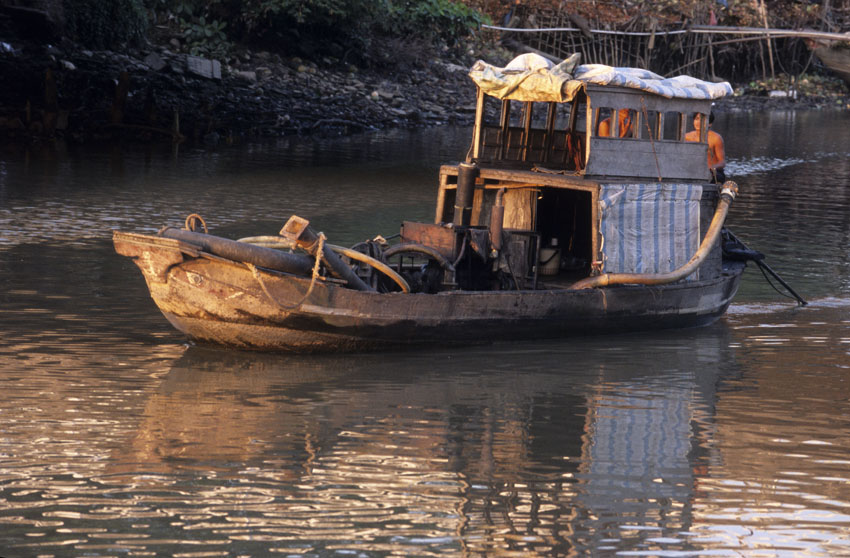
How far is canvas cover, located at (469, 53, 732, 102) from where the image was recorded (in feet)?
32.2

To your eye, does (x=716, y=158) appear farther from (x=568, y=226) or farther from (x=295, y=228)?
(x=295, y=228)

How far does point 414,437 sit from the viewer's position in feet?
24.2

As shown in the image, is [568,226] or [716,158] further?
[716,158]

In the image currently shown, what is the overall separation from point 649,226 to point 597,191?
0.78 m

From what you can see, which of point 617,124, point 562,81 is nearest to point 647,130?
point 617,124

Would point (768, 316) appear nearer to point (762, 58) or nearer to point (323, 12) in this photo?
point (323, 12)

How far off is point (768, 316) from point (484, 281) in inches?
130

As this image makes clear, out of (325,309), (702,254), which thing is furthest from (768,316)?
(325,309)

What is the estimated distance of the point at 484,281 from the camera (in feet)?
33.7

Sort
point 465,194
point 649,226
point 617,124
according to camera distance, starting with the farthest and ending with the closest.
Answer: point 649,226 → point 617,124 → point 465,194

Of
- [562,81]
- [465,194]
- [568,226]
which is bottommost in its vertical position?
[568,226]

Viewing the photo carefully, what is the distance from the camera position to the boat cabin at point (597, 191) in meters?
9.97

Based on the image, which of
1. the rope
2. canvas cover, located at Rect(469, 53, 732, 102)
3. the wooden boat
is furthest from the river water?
canvas cover, located at Rect(469, 53, 732, 102)

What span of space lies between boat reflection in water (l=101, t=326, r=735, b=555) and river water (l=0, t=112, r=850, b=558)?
0.07 ft
